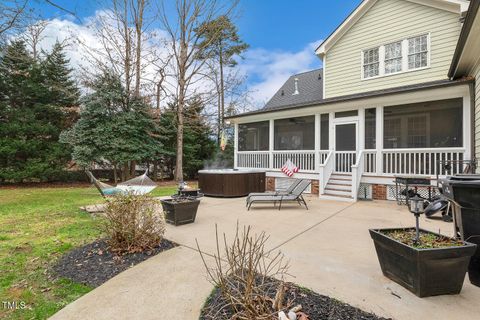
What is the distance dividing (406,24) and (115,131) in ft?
47.7

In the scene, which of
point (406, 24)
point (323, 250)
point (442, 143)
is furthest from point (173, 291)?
point (406, 24)

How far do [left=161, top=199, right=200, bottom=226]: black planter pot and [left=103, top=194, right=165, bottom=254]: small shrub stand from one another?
3.95 ft

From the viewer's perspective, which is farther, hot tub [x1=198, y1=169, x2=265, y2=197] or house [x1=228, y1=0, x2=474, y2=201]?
hot tub [x1=198, y1=169, x2=265, y2=197]

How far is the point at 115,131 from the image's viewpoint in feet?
45.5

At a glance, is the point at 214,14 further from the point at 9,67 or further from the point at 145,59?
the point at 9,67

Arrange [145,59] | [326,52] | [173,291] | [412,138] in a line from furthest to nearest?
[145,59], [326,52], [412,138], [173,291]

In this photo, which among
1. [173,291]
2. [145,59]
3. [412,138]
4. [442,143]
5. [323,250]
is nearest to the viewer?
[173,291]

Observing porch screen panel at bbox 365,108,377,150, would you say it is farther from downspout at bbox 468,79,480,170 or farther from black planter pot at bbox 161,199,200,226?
black planter pot at bbox 161,199,200,226

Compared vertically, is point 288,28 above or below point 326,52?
above

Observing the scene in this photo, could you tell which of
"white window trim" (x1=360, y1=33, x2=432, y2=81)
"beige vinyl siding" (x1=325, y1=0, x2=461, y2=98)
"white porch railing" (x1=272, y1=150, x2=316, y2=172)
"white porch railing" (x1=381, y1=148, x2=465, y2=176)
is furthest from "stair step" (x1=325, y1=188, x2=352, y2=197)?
"white window trim" (x1=360, y1=33, x2=432, y2=81)

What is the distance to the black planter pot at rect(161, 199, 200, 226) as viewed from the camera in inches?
202

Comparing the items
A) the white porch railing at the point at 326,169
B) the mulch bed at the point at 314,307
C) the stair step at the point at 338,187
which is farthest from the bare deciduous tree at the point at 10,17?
the stair step at the point at 338,187

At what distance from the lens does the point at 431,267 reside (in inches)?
92.3

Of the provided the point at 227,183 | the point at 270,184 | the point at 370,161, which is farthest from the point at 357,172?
the point at 227,183
